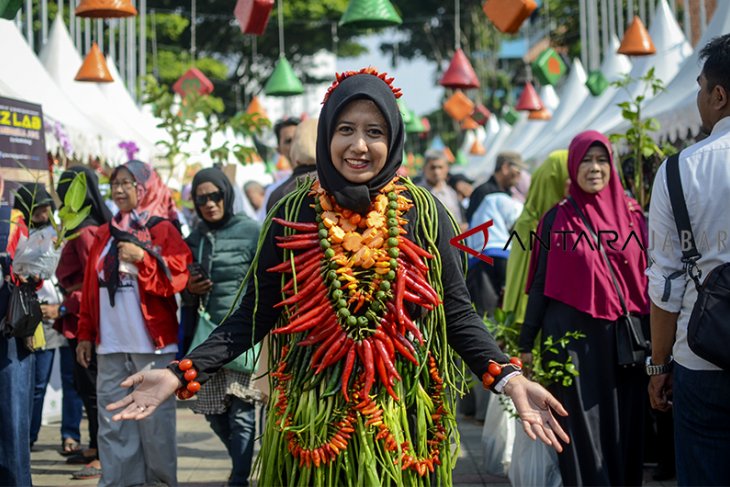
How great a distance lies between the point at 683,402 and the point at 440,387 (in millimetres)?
800

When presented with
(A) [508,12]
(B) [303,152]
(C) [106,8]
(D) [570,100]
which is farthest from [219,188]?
(D) [570,100]

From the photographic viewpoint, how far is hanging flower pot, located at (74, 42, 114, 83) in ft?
38.9

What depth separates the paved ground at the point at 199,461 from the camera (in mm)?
6469

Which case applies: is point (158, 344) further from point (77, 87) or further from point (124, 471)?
point (77, 87)

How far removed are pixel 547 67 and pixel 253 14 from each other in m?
8.23

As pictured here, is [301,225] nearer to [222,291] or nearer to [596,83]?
[222,291]

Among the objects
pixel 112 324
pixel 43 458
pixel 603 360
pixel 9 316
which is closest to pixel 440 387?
pixel 603 360

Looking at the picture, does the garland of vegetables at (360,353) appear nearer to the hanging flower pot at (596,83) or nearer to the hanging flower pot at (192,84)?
the hanging flower pot at (192,84)

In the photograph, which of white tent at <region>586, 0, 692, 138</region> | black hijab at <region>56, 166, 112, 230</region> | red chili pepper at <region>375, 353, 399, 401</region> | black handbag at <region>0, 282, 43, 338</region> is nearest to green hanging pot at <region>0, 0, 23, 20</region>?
black hijab at <region>56, 166, 112, 230</region>

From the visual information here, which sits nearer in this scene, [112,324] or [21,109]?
[112,324]

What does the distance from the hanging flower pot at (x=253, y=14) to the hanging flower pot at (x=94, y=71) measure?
13.8ft

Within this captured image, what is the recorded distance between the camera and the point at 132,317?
5.73m

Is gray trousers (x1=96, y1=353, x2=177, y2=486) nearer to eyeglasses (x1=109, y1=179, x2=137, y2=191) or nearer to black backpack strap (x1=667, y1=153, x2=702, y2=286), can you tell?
eyeglasses (x1=109, y1=179, x2=137, y2=191)

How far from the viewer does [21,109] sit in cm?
709
